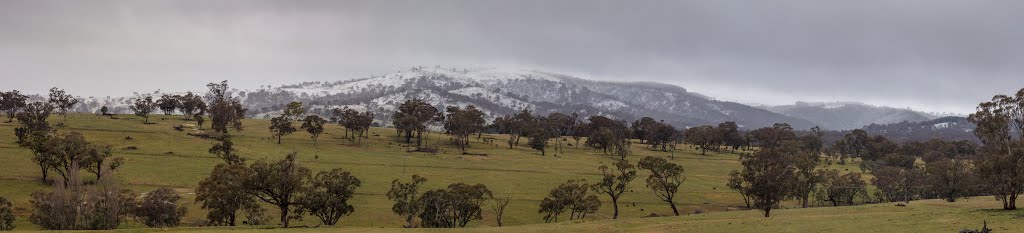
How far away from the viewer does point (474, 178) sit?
124375 mm

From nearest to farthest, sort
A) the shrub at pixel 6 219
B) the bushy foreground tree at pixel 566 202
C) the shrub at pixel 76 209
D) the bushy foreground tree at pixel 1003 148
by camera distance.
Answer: the bushy foreground tree at pixel 1003 148 → the shrub at pixel 6 219 → the shrub at pixel 76 209 → the bushy foreground tree at pixel 566 202

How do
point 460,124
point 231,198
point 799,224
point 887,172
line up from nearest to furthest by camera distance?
point 799,224
point 231,198
point 887,172
point 460,124

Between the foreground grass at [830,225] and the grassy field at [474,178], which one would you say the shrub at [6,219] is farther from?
the foreground grass at [830,225]

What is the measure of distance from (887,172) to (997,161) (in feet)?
232

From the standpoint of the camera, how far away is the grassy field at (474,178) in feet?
199

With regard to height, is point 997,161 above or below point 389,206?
above

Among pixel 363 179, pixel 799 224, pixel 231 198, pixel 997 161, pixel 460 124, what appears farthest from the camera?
pixel 460 124

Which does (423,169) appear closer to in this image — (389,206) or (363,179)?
(363,179)

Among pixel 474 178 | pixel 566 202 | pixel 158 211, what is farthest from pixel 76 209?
pixel 474 178

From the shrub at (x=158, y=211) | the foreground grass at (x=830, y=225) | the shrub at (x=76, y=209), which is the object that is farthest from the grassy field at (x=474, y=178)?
the shrub at (x=76, y=209)

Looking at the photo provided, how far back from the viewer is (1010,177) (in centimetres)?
5994

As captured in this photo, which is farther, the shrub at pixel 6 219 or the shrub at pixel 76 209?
the shrub at pixel 76 209

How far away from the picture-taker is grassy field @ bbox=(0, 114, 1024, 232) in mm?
60719

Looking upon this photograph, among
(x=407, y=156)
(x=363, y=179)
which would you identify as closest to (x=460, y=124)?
(x=407, y=156)
